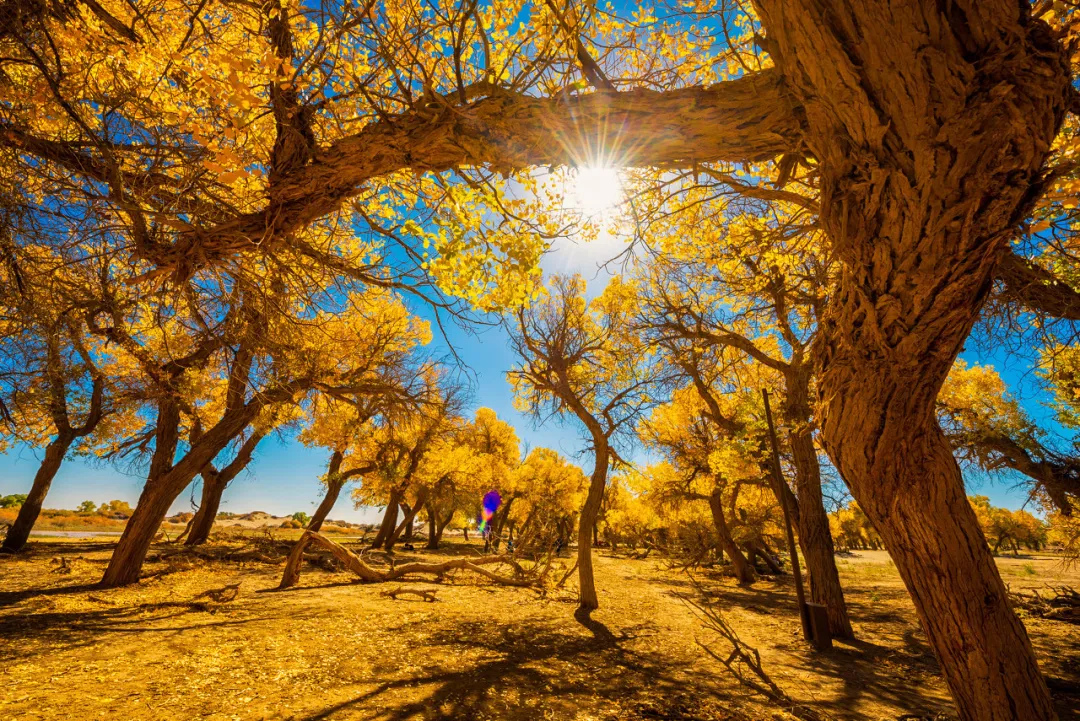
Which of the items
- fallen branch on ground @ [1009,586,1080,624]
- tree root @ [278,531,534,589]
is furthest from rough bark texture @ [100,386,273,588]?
fallen branch on ground @ [1009,586,1080,624]

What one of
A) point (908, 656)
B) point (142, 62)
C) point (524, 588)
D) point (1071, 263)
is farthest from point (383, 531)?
point (1071, 263)

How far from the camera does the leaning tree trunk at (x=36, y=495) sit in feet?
37.9

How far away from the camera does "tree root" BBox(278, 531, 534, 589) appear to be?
349 inches

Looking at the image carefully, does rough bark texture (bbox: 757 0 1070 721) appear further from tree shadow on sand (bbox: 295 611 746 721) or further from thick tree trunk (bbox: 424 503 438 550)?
thick tree trunk (bbox: 424 503 438 550)

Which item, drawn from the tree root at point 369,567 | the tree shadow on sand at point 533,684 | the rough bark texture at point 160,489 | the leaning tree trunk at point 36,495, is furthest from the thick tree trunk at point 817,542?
the leaning tree trunk at point 36,495

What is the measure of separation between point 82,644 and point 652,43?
857cm

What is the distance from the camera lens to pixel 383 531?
2130 centimetres

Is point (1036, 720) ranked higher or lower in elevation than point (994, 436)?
lower

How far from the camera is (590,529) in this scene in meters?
8.70

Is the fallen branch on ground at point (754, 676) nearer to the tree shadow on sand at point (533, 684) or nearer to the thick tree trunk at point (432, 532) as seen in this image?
the tree shadow on sand at point (533, 684)

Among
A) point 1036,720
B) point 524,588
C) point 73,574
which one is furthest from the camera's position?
point 524,588

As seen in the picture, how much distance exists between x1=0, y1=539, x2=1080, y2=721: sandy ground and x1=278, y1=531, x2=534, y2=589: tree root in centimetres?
53

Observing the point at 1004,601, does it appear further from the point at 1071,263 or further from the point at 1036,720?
the point at 1071,263

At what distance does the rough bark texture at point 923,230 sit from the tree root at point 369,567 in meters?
9.08
